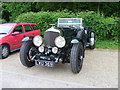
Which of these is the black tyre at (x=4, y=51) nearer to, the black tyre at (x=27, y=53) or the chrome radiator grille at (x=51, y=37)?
the black tyre at (x=27, y=53)

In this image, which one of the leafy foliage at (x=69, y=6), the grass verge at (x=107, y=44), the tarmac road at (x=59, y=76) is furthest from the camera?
the leafy foliage at (x=69, y=6)

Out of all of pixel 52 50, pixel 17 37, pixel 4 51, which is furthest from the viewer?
pixel 17 37

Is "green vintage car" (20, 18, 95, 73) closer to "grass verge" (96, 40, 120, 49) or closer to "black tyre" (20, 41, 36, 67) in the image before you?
"black tyre" (20, 41, 36, 67)

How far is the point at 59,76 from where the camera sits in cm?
370

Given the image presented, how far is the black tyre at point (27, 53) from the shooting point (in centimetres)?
402

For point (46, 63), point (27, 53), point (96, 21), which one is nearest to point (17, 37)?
point (27, 53)

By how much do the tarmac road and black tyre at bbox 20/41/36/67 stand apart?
274 millimetres

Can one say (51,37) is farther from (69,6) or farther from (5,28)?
(69,6)

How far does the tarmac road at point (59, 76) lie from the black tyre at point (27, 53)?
0.90ft

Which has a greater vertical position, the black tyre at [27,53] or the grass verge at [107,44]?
the black tyre at [27,53]

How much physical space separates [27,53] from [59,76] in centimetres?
132

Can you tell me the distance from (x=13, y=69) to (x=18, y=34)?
86.5 inches

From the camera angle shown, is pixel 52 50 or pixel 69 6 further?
pixel 69 6

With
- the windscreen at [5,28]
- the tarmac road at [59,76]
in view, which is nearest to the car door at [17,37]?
the windscreen at [5,28]
